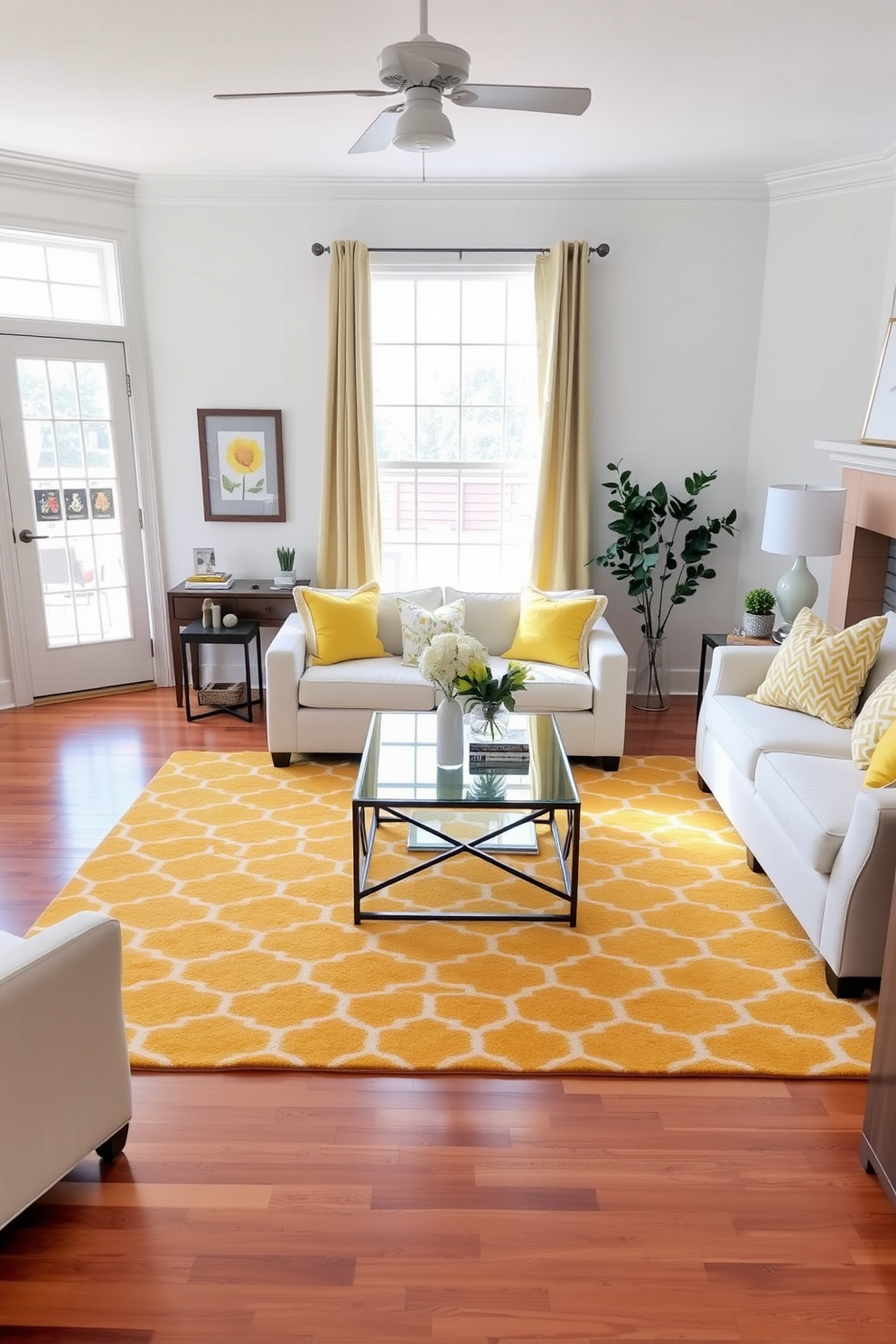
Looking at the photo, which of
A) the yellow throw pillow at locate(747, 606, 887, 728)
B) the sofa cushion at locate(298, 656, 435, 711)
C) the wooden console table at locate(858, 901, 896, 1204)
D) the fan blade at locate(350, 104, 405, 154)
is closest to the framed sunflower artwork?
the sofa cushion at locate(298, 656, 435, 711)

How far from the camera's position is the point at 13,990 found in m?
2.03

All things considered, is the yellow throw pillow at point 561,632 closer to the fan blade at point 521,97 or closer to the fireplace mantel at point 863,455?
the fireplace mantel at point 863,455

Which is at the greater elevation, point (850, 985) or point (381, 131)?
point (381, 131)

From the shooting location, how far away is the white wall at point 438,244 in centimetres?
565

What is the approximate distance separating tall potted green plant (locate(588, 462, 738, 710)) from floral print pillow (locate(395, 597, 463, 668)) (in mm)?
1087

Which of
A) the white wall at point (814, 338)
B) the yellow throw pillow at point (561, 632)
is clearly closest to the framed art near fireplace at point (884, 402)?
the white wall at point (814, 338)

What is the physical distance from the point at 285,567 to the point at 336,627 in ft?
3.15

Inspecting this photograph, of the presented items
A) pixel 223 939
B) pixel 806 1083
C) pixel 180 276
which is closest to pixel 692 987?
pixel 806 1083

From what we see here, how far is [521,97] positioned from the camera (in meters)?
2.97

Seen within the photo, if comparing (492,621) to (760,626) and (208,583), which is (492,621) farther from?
(208,583)

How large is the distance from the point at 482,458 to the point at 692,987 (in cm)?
377

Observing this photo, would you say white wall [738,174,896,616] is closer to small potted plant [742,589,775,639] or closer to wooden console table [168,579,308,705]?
small potted plant [742,589,775,639]

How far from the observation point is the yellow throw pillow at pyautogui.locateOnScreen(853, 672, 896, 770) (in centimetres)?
351

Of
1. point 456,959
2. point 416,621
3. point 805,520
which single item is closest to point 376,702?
point 416,621
